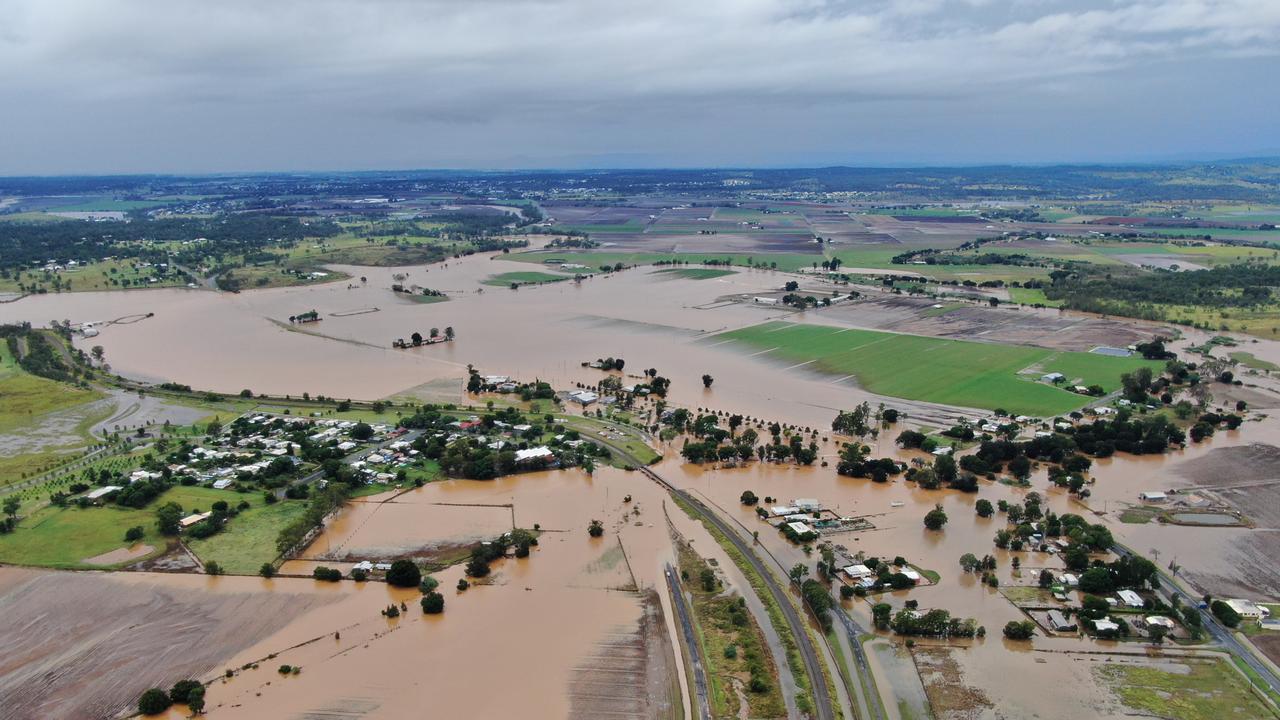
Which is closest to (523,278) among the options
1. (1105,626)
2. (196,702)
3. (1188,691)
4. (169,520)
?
(169,520)

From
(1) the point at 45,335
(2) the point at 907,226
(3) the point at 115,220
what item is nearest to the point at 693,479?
(1) the point at 45,335

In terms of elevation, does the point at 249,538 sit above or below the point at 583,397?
below

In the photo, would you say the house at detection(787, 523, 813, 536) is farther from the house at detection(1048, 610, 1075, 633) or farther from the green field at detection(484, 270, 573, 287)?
the green field at detection(484, 270, 573, 287)

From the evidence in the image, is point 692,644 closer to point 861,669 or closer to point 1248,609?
point 861,669

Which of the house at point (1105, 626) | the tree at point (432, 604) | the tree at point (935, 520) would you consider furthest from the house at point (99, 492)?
the house at point (1105, 626)

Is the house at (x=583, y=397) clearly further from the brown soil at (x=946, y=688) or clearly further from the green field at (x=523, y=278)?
the green field at (x=523, y=278)

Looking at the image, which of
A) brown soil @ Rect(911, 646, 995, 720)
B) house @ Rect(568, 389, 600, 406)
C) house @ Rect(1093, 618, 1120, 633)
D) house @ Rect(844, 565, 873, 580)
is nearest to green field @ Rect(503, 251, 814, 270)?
house @ Rect(568, 389, 600, 406)

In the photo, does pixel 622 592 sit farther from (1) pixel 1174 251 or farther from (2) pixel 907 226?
(2) pixel 907 226
